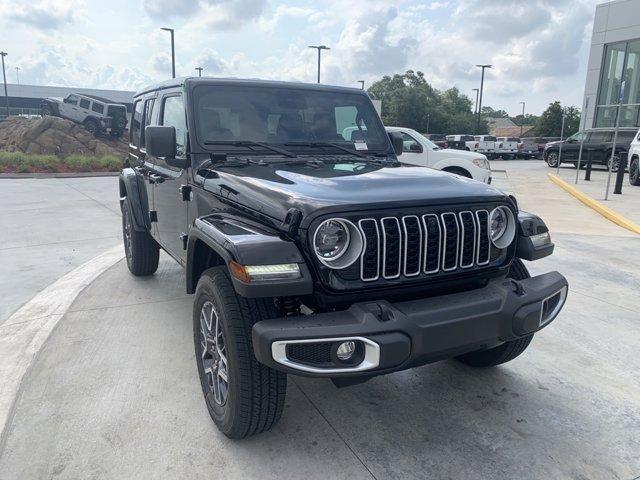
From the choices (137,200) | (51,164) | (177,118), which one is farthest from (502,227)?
(51,164)

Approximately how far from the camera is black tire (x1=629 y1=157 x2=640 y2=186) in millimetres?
14484

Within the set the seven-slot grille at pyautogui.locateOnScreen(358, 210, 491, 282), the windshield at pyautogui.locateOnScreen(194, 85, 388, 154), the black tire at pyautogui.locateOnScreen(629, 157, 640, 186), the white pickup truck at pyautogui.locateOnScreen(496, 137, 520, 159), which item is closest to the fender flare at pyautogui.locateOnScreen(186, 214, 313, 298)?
the seven-slot grille at pyautogui.locateOnScreen(358, 210, 491, 282)

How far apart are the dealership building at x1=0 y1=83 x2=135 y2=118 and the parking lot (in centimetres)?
6526

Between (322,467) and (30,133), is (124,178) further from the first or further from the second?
(30,133)

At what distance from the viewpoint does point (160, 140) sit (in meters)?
3.46

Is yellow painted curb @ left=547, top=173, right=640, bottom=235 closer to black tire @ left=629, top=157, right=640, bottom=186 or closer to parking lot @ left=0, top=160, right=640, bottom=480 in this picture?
black tire @ left=629, top=157, right=640, bottom=186

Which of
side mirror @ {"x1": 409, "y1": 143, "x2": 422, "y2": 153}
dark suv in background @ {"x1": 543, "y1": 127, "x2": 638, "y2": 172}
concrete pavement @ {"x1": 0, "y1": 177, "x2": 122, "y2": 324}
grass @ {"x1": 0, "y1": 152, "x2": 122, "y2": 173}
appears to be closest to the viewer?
concrete pavement @ {"x1": 0, "y1": 177, "x2": 122, "y2": 324}

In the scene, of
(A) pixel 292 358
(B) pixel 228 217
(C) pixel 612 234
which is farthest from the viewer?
(C) pixel 612 234

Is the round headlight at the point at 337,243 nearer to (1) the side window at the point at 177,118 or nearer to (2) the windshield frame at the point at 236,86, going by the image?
(2) the windshield frame at the point at 236,86

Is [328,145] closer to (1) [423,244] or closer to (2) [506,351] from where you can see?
(1) [423,244]

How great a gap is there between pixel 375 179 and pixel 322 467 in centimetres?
155

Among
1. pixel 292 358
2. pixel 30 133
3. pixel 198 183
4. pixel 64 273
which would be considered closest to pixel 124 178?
pixel 64 273

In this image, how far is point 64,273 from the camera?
595 cm

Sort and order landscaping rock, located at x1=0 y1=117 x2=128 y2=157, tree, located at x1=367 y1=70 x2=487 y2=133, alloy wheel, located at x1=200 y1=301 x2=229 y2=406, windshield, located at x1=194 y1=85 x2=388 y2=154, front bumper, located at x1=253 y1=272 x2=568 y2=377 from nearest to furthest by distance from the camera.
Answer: front bumper, located at x1=253 y1=272 x2=568 y2=377, alloy wheel, located at x1=200 y1=301 x2=229 y2=406, windshield, located at x1=194 y1=85 x2=388 y2=154, landscaping rock, located at x1=0 y1=117 x2=128 y2=157, tree, located at x1=367 y1=70 x2=487 y2=133
